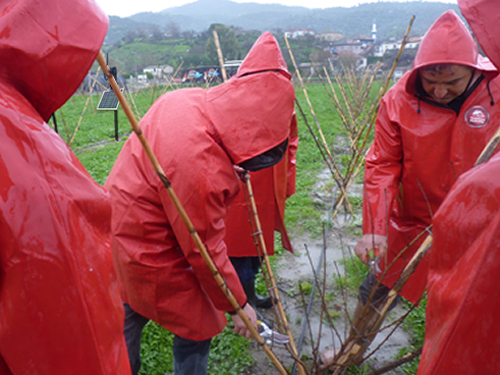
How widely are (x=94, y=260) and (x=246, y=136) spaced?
2.87 ft

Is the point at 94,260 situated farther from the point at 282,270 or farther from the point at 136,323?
the point at 282,270

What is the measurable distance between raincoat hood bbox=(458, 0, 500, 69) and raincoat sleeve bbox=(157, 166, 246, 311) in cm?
97

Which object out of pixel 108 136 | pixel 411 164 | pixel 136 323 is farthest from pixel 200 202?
pixel 108 136

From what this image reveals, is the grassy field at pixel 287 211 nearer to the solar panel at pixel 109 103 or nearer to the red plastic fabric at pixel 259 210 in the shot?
the red plastic fabric at pixel 259 210

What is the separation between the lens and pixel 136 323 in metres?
1.91

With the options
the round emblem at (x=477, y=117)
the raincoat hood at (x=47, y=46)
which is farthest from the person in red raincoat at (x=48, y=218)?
the round emblem at (x=477, y=117)

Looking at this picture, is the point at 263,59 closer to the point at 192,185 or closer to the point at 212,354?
the point at 192,185

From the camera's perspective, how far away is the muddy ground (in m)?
2.64

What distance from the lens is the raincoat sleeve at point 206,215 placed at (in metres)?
1.40

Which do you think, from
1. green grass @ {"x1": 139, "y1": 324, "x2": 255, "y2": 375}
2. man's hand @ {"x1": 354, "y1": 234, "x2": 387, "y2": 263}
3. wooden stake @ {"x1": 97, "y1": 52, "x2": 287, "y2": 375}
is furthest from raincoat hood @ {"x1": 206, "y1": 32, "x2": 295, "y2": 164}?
→ green grass @ {"x1": 139, "y1": 324, "x2": 255, "y2": 375}

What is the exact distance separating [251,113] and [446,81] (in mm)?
1304

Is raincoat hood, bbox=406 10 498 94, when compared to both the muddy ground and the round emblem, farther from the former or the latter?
the muddy ground

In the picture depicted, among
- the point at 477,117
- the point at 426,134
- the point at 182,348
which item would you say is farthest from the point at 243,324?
the point at 477,117

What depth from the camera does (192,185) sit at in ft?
4.57
